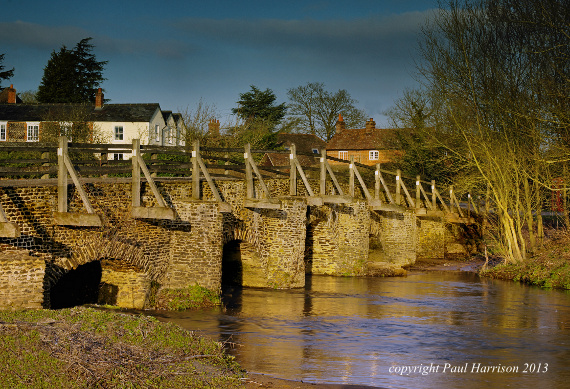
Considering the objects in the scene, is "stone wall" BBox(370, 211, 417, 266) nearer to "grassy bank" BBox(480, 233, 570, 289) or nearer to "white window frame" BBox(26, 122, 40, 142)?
"grassy bank" BBox(480, 233, 570, 289)

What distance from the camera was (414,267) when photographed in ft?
103

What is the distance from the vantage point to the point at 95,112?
54.5 meters

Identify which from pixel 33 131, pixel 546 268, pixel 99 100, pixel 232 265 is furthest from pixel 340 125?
pixel 232 265

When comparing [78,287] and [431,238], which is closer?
[78,287]

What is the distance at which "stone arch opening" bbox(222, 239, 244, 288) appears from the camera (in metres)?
21.6

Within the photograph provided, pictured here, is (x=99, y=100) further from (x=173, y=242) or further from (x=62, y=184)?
(x=62, y=184)

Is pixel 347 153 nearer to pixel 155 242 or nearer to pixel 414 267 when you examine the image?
pixel 414 267

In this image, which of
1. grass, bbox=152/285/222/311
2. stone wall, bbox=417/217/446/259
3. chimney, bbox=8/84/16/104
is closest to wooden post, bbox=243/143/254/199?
grass, bbox=152/285/222/311

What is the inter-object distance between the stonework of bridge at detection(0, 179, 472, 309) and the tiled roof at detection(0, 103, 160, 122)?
2995cm

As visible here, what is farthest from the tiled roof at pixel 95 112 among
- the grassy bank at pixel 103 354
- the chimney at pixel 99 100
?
the grassy bank at pixel 103 354

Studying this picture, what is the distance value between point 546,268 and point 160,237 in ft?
46.1

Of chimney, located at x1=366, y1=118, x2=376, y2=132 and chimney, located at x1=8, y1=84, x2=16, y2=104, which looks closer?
chimney, located at x1=8, y1=84, x2=16, y2=104

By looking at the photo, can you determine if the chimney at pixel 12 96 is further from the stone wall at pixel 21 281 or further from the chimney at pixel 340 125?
the stone wall at pixel 21 281

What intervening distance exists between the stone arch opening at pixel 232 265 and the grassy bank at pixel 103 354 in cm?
1037
